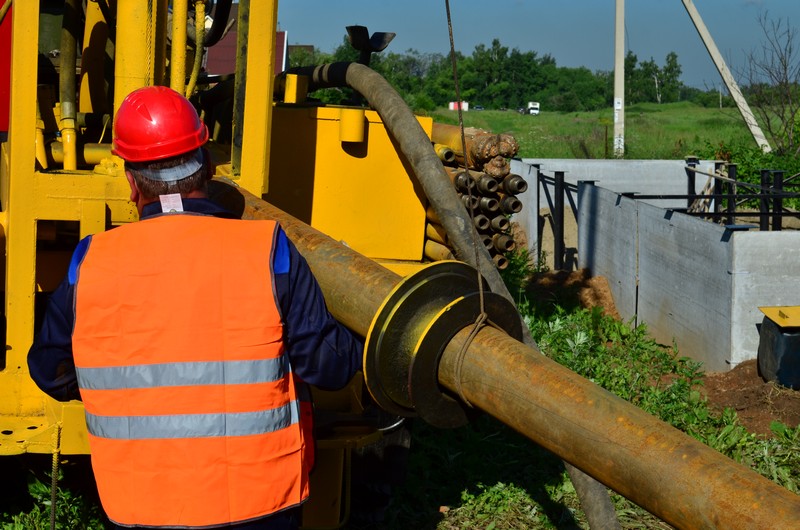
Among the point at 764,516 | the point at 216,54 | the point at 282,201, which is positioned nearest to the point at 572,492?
the point at 282,201

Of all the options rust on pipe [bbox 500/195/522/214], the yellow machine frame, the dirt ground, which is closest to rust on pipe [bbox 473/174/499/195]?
rust on pipe [bbox 500/195/522/214]

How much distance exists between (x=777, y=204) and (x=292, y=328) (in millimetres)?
10017

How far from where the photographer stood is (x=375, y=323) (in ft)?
9.20

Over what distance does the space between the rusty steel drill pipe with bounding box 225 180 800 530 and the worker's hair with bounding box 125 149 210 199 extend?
602mm

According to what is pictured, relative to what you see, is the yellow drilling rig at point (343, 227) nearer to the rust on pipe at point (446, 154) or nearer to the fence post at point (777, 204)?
the rust on pipe at point (446, 154)

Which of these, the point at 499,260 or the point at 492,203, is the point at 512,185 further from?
the point at 499,260

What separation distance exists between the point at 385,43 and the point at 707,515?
4791 mm

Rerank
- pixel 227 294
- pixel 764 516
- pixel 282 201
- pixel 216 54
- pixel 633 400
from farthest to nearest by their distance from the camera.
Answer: pixel 216 54, pixel 633 400, pixel 282 201, pixel 227 294, pixel 764 516

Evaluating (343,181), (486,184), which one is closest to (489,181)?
(486,184)

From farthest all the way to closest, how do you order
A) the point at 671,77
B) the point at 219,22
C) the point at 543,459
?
the point at 671,77
the point at 543,459
the point at 219,22

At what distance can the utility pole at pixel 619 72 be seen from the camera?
960 inches

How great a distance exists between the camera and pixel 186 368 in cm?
270

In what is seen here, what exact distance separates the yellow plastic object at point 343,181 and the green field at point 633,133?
653 inches

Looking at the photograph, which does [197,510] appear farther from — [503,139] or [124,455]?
[503,139]
